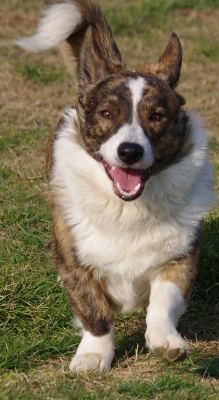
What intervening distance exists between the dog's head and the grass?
3.04 ft

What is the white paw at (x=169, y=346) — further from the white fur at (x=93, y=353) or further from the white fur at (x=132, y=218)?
the white fur at (x=132, y=218)

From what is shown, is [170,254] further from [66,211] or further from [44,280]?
[44,280]

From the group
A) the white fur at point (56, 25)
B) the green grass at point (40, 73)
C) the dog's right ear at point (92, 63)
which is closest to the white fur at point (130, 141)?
the dog's right ear at point (92, 63)

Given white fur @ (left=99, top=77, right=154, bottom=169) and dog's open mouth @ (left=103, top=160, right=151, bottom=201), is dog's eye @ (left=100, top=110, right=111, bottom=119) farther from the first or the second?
dog's open mouth @ (left=103, top=160, right=151, bottom=201)

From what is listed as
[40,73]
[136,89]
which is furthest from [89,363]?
[40,73]

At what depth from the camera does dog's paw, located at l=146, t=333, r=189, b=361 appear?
13.8 ft

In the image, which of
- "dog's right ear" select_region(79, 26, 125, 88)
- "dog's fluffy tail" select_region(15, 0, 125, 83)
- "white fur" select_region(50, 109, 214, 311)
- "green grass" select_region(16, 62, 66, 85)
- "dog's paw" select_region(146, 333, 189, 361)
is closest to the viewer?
A: "dog's paw" select_region(146, 333, 189, 361)

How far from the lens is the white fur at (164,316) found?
4262 mm

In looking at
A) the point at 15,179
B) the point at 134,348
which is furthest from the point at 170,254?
the point at 15,179

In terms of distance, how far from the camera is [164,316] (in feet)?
14.7

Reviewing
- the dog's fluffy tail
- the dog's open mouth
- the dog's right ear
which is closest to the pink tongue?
the dog's open mouth

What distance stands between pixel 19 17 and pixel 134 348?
7.26 meters

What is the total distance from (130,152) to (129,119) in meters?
0.29

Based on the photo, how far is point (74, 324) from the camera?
503 cm
